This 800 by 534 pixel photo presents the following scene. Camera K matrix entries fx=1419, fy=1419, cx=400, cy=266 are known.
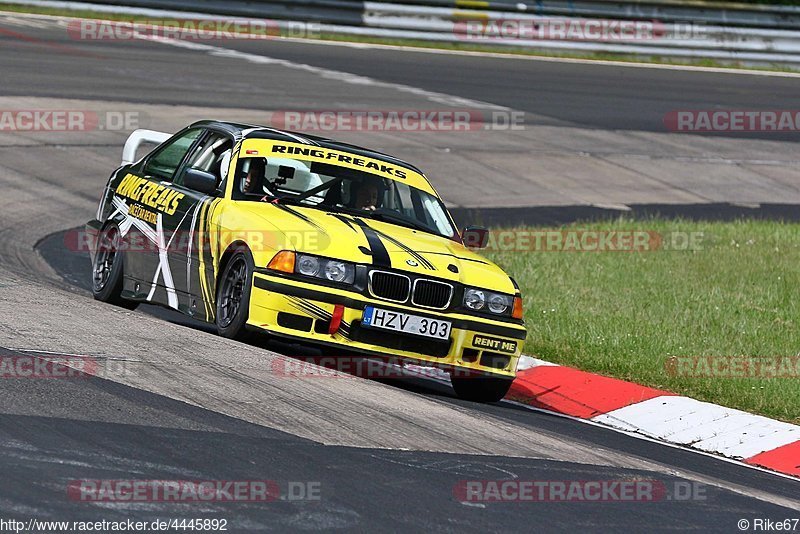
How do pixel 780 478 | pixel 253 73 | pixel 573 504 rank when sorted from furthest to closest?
pixel 253 73, pixel 780 478, pixel 573 504

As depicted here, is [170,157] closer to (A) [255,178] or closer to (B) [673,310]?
(A) [255,178]

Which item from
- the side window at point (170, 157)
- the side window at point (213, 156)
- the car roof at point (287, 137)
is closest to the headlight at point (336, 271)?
the side window at point (213, 156)

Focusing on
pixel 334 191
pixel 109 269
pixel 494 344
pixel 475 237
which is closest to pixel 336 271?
pixel 494 344

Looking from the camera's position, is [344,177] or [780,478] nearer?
[780,478]

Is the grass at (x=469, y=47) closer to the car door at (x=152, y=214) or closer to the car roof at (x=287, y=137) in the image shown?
the car door at (x=152, y=214)

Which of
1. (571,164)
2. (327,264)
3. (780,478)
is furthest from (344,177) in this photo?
(571,164)

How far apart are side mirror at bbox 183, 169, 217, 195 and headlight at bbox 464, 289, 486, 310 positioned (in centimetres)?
195

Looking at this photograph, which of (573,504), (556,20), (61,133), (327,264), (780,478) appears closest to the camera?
(573,504)

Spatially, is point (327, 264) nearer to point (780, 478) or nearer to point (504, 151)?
point (780, 478)

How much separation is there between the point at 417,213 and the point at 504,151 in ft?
38.9

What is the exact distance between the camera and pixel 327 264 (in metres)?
8.72

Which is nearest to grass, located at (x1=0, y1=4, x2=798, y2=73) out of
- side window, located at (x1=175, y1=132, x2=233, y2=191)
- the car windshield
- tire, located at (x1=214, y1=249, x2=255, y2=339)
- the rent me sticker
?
side window, located at (x1=175, y1=132, x2=233, y2=191)

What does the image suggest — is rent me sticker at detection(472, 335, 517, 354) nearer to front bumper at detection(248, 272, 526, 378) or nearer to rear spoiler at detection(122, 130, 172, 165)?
front bumper at detection(248, 272, 526, 378)

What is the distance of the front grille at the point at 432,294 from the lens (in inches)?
347
